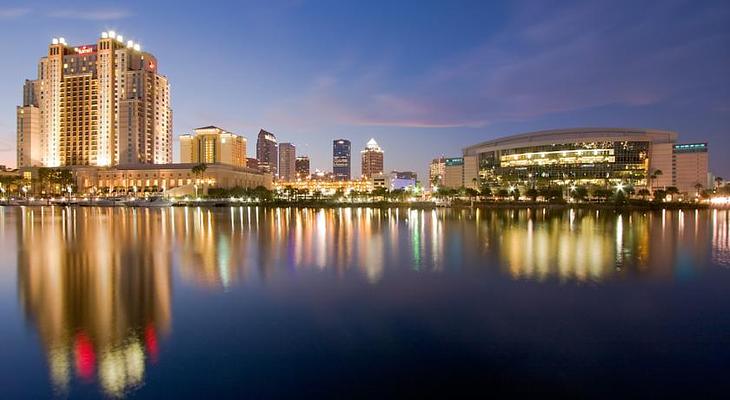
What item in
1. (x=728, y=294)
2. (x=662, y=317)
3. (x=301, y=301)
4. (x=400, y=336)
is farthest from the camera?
(x=728, y=294)

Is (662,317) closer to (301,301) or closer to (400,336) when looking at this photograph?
(400,336)

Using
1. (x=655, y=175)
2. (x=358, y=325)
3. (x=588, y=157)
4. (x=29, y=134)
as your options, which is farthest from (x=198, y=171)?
(x=358, y=325)

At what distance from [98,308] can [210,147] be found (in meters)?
164

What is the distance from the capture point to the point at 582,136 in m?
106

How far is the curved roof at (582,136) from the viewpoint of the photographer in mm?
100375

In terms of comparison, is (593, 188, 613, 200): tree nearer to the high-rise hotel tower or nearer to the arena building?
the arena building

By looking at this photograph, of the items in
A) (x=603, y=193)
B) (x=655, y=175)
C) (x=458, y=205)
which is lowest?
(x=458, y=205)

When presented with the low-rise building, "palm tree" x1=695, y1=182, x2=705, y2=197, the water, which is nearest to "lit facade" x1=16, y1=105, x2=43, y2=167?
the low-rise building

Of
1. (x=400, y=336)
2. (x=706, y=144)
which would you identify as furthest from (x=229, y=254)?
(x=706, y=144)

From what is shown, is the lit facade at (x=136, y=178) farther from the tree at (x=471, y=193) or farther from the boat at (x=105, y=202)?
the tree at (x=471, y=193)

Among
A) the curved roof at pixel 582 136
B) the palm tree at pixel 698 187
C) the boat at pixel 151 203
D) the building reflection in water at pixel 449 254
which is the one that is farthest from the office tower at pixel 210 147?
the building reflection in water at pixel 449 254

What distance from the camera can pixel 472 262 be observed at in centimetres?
1902

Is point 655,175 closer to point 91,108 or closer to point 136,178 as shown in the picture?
point 136,178

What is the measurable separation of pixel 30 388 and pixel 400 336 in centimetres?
668
